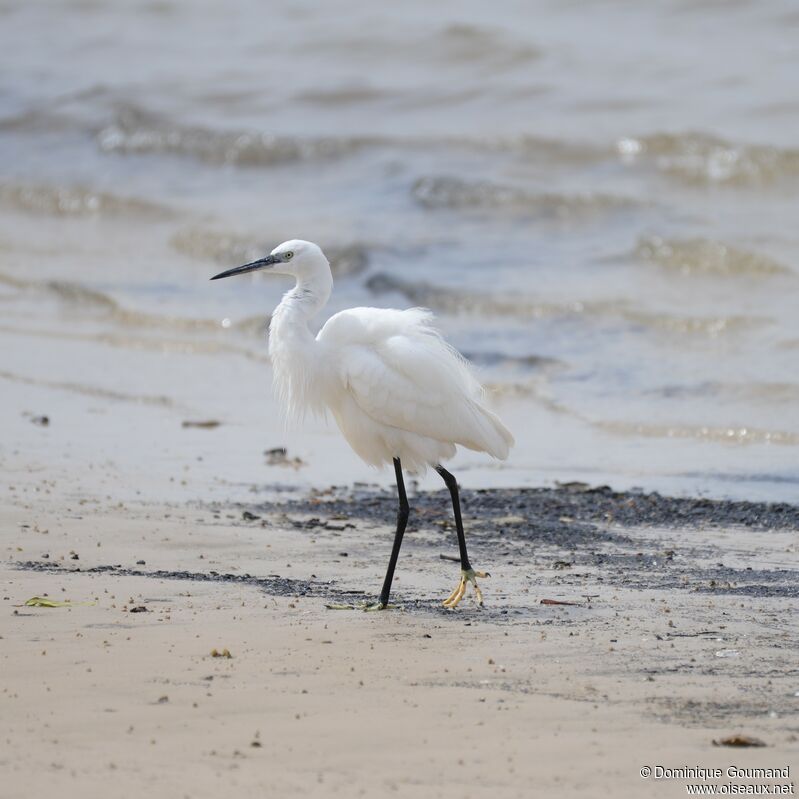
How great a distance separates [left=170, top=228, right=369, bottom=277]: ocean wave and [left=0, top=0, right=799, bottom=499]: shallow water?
5 cm

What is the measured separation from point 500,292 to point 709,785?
9.84 m

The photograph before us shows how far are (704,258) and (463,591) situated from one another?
918 cm

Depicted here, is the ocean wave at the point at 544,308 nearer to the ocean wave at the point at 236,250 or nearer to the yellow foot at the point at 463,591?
the ocean wave at the point at 236,250

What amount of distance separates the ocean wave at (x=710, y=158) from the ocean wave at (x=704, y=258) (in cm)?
342

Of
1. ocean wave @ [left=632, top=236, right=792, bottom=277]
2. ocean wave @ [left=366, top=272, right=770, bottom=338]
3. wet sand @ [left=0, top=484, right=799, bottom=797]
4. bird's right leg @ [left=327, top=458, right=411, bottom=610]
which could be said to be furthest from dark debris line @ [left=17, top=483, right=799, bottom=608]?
ocean wave @ [left=632, top=236, right=792, bottom=277]

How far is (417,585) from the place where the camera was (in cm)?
608

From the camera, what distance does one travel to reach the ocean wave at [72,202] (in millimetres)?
17922

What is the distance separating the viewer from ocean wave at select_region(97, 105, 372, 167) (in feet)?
65.1

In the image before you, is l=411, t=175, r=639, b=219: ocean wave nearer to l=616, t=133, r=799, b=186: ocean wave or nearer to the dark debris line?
l=616, t=133, r=799, b=186: ocean wave

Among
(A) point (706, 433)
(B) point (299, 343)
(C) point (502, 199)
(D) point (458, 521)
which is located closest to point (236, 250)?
(C) point (502, 199)

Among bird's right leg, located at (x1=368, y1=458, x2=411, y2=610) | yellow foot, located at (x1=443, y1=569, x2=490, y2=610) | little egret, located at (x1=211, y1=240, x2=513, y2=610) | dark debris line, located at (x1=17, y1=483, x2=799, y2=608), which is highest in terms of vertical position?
little egret, located at (x1=211, y1=240, x2=513, y2=610)

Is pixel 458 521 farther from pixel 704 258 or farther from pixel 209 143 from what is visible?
pixel 209 143

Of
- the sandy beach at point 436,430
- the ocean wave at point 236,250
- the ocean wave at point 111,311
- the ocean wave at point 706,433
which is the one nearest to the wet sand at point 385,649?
the sandy beach at point 436,430

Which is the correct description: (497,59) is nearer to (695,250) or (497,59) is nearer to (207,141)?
(207,141)
